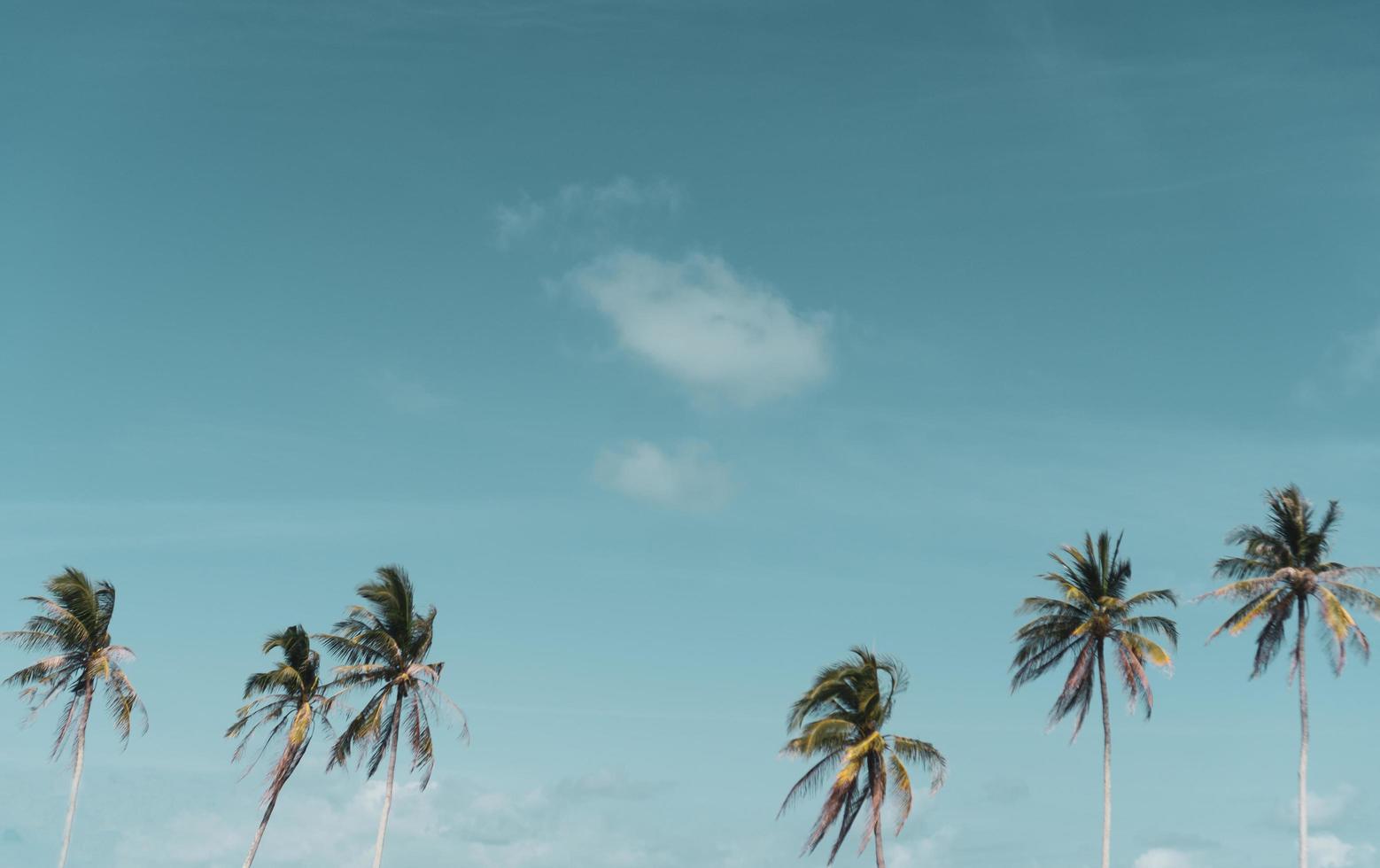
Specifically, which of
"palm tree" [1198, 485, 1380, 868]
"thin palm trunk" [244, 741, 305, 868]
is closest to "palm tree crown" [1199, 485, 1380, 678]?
"palm tree" [1198, 485, 1380, 868]

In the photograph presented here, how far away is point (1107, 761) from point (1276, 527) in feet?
47.3

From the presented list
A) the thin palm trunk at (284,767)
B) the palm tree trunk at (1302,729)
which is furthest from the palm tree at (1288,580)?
the thin palm trunk at (284,767)

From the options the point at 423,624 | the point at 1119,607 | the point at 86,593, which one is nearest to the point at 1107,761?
the point at 1119,607

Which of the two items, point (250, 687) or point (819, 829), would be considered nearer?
point (819, 829)

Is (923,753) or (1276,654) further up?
(1276,654)

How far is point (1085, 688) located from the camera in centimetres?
6178

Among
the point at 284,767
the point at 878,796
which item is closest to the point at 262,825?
the point at 284,767

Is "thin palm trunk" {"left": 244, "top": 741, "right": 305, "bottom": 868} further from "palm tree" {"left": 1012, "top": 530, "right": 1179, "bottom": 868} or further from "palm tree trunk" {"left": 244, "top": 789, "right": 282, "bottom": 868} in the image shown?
"palm tree" {"left": 1012, "top": 530, "right": 1179, "bottom": 868}

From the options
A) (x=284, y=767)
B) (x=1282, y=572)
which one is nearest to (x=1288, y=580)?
(x=1282, y=572)

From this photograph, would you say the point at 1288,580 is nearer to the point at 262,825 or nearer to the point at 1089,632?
the point at 1089,632

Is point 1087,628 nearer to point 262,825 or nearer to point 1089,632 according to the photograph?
point 1089,632

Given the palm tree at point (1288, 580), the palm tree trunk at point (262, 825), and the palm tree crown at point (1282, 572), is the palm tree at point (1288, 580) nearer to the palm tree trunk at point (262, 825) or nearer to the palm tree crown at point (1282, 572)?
the palm tree crown at point (1282, 572)

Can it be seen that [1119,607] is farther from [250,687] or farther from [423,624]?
[250,687]

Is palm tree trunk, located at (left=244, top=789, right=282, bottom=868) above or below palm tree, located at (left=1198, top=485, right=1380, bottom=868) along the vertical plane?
below
